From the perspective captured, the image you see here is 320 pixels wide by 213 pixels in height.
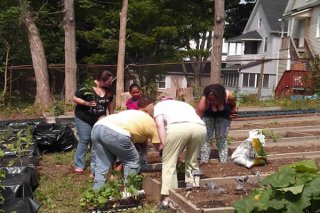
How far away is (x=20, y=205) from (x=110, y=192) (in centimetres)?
90

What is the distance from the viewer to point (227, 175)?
5.86m

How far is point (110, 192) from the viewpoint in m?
4.88

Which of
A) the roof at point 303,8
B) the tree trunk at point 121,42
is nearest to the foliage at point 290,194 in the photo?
the tree trunk at point 121,42

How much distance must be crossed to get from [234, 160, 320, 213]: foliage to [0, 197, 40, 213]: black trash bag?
203 centimetres

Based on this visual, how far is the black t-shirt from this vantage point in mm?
6844

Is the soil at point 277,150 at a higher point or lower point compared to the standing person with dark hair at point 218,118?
lower

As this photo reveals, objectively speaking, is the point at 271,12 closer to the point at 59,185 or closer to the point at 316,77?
the point at 316,77

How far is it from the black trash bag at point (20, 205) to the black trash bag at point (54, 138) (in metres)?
4.05

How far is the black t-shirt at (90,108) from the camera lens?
6.84m

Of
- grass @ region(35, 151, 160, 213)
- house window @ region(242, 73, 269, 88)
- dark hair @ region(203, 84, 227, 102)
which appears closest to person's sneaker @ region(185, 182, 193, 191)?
grass @ region(35, 151, 160, 213)

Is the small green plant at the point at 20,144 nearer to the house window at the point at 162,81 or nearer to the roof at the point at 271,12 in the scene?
the house window at the point at 162,81

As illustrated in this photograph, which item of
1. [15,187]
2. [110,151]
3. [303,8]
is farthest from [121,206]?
[303,8]

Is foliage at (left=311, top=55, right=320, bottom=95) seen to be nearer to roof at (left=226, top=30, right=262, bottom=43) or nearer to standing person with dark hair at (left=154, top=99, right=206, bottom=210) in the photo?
standing person with dark hair at (left=154, top=99, right=206, bottom=210)

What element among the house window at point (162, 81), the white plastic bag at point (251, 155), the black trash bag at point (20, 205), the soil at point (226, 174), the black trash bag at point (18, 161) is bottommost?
the black trash bag at point (18, 161)
